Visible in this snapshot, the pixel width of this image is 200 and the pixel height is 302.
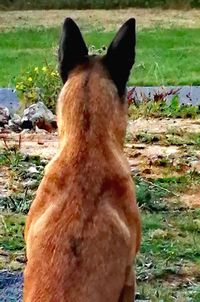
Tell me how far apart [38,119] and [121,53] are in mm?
5775

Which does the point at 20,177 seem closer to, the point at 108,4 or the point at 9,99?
the point at 9,99

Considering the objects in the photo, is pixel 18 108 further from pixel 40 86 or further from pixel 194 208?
pixel 194 208

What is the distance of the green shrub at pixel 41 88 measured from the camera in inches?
436

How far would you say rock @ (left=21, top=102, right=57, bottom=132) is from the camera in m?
10.4

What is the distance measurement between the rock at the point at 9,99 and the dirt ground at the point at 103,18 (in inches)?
413

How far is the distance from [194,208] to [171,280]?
1.52m

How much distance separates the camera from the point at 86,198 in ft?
14.2

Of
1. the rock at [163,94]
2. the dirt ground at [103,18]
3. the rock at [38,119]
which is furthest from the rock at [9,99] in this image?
the dirt ground at [103,18]

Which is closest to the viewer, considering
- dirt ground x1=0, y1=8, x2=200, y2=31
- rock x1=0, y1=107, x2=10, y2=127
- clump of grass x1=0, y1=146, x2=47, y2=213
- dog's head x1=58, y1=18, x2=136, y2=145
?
dog's head x1=58, y1=18, x2=136, y2=145

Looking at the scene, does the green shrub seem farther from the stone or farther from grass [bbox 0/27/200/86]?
grass [bbox 0/27/200/86]

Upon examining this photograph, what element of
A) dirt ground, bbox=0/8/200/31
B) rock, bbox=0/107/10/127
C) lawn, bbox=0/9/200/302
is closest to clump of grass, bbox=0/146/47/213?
lawn, bbox=0/9/200/302

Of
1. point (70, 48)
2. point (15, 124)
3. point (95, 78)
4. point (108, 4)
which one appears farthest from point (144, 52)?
point (95, 78)

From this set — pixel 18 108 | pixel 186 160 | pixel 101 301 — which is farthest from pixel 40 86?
pixel 101 301

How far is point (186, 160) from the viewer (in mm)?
9023
